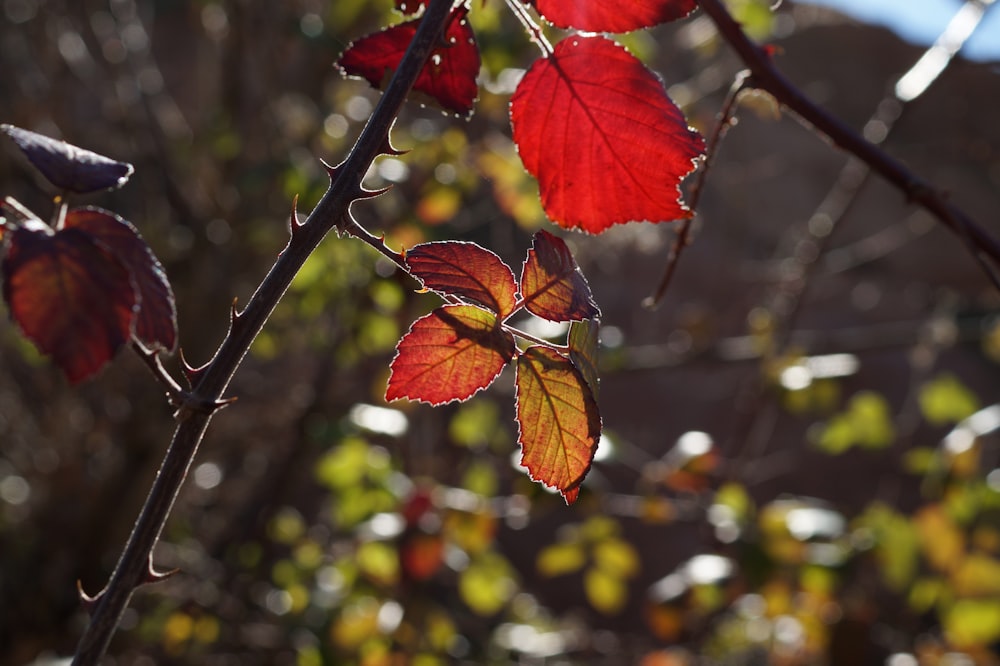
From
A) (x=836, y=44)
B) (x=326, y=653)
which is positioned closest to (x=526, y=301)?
(x=326, y=653)

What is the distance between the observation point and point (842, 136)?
56cm

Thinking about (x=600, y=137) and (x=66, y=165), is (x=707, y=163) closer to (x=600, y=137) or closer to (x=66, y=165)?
(x=600, y=137)

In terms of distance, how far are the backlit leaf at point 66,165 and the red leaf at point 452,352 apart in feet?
0.52

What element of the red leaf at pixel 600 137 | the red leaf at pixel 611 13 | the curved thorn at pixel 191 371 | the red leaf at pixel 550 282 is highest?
the red leaf at pixel 611 13

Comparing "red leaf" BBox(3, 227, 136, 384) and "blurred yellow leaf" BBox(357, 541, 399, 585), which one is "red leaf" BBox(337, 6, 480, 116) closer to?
"red leaf" BBox(3, 227, 136, 384)

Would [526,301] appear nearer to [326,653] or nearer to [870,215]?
[326,653]

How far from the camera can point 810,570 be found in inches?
62.4

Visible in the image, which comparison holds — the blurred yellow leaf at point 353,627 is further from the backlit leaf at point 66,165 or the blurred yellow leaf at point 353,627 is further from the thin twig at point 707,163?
the backlit leaf at point 66,165

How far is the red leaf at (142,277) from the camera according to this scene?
393mm

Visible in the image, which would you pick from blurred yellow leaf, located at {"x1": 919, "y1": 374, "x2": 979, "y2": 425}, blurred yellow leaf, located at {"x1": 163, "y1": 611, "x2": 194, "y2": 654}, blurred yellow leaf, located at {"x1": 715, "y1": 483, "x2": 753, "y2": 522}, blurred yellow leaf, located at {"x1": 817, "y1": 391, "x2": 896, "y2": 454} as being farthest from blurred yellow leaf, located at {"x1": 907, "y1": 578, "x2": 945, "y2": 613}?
blurred yellow leaf, located at {"x1": 163, "y1": 611, "x2": 194, "y2": 654}

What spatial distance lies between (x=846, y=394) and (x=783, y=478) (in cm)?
75

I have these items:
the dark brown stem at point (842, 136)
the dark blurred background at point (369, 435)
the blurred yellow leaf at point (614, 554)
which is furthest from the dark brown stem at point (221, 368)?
the blurred yellow leaf at point (614, 554)

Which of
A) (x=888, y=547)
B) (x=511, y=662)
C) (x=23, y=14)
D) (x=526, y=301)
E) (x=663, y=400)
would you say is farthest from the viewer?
Result: (x=663, y=400)

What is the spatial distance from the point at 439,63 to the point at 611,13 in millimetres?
111
